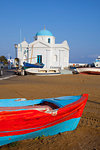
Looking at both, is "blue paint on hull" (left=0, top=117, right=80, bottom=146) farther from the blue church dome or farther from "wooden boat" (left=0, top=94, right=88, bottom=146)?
the blue church dome

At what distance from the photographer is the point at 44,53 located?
37312 millimetres

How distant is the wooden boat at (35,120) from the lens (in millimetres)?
3189

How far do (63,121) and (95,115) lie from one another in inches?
77.6

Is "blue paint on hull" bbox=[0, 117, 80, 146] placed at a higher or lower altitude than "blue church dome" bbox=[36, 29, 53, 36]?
lower

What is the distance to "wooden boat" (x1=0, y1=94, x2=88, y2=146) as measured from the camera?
319 cm

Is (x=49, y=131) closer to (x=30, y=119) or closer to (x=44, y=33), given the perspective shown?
(x=30, y=119)

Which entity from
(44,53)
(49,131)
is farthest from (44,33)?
(49,131)

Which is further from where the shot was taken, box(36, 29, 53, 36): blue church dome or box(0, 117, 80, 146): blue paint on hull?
box(36, 29, 53, 36): blue church dome

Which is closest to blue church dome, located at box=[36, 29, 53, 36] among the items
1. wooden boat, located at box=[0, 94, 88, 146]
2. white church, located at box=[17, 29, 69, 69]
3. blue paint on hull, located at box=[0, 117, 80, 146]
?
white church, located at box=[17, 29, 69, 69]

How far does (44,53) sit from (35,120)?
113 feet

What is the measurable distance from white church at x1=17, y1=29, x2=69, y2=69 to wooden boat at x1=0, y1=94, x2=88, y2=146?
33.3 meters

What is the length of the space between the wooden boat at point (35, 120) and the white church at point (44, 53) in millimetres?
33317

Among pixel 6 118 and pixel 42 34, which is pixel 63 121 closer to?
pixel 6 118

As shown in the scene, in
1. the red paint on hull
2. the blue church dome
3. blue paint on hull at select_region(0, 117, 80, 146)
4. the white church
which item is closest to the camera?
the red paint on hull
